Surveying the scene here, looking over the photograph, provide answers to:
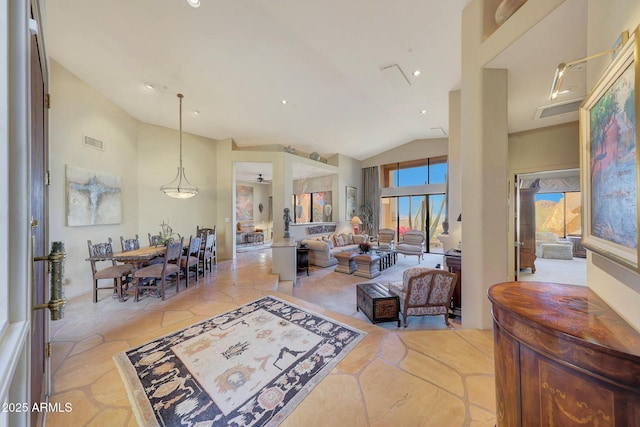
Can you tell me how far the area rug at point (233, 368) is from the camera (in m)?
1.52

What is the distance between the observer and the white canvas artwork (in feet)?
12.0

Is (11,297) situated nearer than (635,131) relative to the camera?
Yes

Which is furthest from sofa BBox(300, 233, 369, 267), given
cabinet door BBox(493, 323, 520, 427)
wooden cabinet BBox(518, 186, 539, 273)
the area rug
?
cabinet door BBox(493, 323, 520, 427)

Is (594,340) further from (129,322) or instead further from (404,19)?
(129,322)

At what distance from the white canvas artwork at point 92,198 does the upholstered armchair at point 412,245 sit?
24.3ft

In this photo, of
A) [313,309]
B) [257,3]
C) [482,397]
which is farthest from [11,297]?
[257,3]

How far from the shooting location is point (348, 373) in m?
1.84

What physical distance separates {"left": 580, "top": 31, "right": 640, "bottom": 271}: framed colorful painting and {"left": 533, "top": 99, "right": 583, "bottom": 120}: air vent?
7.36 ft

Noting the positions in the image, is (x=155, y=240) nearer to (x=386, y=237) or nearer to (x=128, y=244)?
(x=128, y=244)

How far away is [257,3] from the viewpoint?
2.65 meters

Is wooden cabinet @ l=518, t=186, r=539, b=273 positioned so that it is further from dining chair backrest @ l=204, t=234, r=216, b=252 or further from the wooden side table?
dining chair backrest @ l=204, t=234, r=216, b=252

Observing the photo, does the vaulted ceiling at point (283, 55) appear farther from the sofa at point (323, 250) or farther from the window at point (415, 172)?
the sofa at point (323, 250)

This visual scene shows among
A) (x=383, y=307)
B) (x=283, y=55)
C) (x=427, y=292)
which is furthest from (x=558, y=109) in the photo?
(x=283, y=55)

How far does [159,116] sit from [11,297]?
5.62 meters
